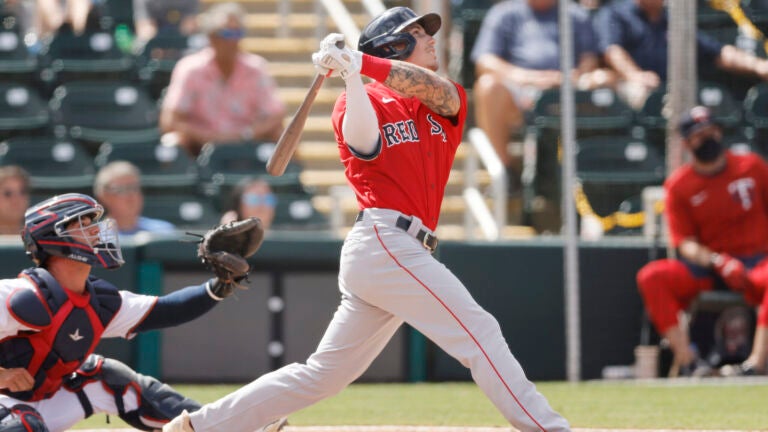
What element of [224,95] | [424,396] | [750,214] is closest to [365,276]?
[424,396]

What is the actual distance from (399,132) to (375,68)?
0.30m

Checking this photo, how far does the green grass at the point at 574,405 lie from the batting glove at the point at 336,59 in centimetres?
208

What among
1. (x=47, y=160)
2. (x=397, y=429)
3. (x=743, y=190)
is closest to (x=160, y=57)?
(x=47, y=160)

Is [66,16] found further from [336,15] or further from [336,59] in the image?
[336,59]

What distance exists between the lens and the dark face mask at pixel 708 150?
773 cm

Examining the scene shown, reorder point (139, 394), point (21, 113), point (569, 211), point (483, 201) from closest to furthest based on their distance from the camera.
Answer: point (139, 394) → point (569, 211) → point (483, 201) → point (21, 113)

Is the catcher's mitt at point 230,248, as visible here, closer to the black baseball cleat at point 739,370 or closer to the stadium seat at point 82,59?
the black baseball cleat at point 739,370

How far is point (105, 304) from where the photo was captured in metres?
4.69

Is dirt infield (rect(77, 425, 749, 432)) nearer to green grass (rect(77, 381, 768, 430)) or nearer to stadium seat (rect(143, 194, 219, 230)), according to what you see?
green grass (rect(77, 381, 768, 430))

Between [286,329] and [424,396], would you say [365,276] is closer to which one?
[424,396]

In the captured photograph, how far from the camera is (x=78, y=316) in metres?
4.54

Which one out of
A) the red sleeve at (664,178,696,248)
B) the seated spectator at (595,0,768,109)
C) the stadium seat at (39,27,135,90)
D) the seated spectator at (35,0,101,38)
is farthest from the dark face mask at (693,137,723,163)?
the seated spectator at (35,0,101,38)

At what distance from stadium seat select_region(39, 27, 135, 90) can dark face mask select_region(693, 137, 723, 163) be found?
14.1 ft

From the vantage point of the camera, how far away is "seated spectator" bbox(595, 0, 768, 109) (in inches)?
341
